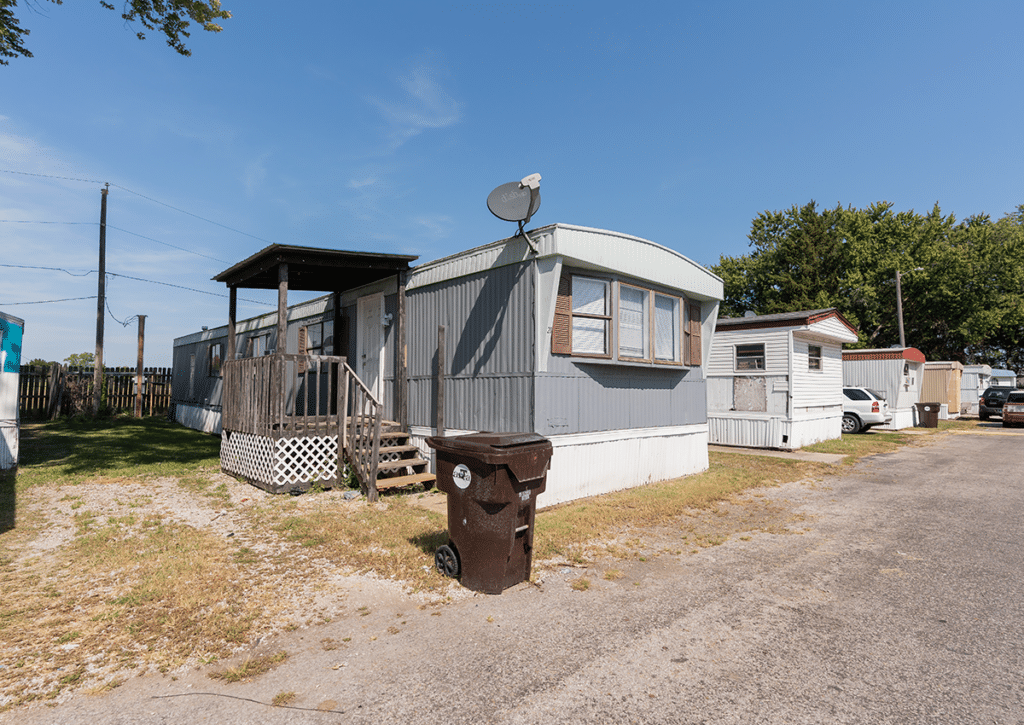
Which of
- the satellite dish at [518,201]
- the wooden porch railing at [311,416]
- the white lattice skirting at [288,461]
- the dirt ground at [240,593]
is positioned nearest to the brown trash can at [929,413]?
the dirt ground at [240,593]

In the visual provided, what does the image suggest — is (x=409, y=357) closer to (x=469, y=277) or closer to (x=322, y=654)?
(x=469, y=277)

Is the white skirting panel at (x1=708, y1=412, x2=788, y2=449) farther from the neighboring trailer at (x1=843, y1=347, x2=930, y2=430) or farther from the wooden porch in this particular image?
the wooden porch

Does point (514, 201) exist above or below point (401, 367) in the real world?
above

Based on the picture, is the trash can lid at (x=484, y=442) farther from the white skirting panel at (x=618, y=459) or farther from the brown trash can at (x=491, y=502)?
the white skirting panel at (x=618, y=459)

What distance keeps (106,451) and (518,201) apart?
11.2m

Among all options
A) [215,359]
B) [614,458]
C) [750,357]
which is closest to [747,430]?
[750,357]

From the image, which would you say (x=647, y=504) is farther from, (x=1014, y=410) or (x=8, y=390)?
(x=1014, y=410)

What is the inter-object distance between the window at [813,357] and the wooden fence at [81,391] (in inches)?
935

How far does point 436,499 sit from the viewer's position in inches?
320

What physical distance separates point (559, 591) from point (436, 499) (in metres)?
3.84

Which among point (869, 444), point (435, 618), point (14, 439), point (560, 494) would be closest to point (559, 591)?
point (435, 618)

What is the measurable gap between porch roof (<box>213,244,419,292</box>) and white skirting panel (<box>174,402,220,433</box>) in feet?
24.8

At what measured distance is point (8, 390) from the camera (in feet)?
33.1

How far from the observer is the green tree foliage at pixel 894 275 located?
118 ft
